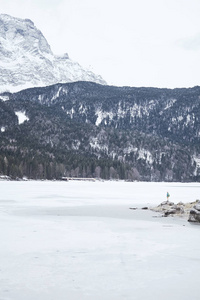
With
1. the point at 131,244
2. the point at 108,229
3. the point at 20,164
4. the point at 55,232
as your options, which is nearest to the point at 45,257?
the point at 131,244

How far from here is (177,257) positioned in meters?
17.6

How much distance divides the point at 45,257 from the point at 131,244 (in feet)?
18.2

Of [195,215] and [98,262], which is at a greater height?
[195,215]

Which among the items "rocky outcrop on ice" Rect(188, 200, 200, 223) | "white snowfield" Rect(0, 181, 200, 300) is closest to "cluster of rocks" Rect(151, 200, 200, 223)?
"rocky outcrop on ice" Rect(188, 200, 200, 223)

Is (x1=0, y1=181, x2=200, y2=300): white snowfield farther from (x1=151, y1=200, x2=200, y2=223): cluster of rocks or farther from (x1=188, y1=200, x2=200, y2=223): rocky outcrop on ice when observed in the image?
(x1=151, y1=200, x2=200, y2=223): cluster of rocks

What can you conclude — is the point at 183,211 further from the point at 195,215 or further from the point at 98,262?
the point at 98,262

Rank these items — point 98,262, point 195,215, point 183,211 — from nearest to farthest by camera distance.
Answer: point 98,262
point 195,215
point 183,211

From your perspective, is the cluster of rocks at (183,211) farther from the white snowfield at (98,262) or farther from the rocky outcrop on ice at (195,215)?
the white snowfield at (98,262)

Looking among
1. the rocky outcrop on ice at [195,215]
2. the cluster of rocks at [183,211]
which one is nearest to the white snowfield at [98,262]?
the rocky outcrop on ice at [195,215]

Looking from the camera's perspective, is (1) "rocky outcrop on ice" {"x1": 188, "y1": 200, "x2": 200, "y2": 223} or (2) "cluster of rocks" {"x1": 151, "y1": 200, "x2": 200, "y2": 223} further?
(2) "cluster of rocks" {"x1": 151, "y1": 200, "x2": 200, "y2": 223}

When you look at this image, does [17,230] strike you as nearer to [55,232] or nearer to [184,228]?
[55,232]

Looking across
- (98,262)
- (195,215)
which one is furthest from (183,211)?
(98,262)

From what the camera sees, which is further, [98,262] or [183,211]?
[183,211]

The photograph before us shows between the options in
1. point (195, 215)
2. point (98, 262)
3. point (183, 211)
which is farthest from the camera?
point (183, 211)
